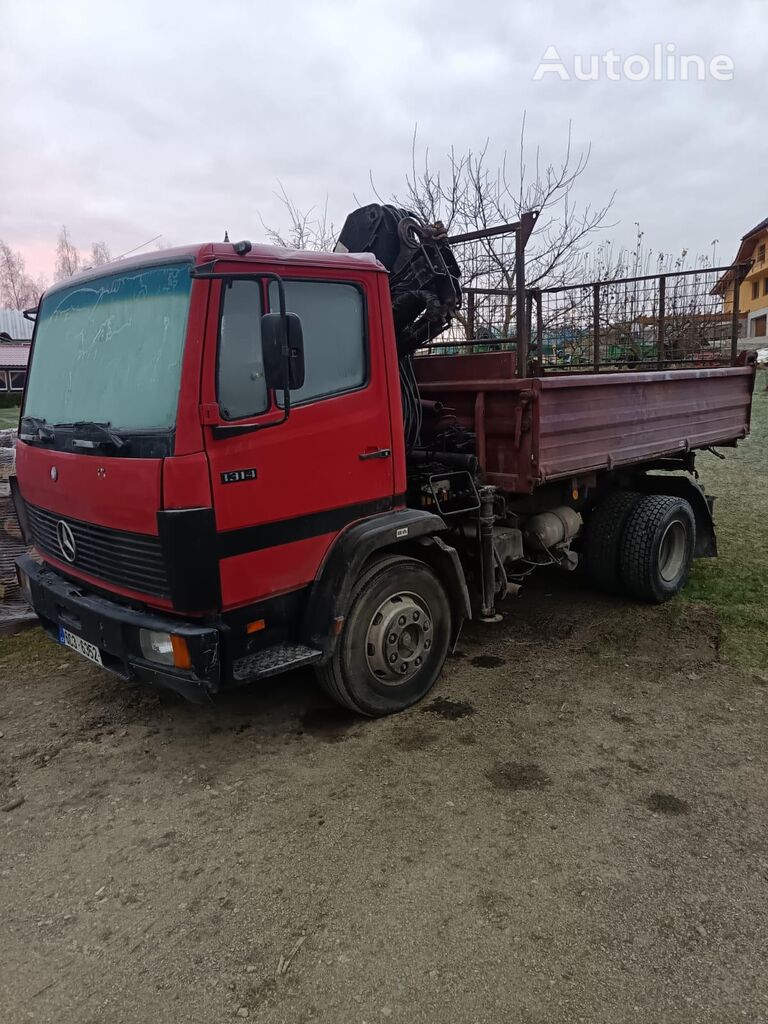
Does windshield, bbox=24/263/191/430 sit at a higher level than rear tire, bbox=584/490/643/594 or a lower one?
higher

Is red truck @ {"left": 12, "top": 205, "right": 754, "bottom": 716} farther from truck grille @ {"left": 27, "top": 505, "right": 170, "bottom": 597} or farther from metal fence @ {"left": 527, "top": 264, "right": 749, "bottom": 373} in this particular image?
metal fence @ {"left": 527, "top": 264, "right": 749, "bottom": 373}

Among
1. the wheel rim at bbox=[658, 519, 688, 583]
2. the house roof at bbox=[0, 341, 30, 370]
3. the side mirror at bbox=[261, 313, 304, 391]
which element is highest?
the house roof at bbox=[0, 341, 30, 370]

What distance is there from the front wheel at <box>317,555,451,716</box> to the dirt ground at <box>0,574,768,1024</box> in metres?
0.18

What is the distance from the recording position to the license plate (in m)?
3.51

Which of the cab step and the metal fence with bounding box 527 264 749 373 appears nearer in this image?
the cab step

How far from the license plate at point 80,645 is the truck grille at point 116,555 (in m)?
0.36

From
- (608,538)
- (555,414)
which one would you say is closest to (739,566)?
(608,538)

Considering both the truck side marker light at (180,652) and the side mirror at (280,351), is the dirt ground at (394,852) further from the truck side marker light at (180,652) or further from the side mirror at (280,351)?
the side mirror at (280,351)

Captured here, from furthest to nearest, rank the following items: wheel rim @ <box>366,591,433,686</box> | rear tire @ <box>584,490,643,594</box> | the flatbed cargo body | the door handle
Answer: rear tire @ <box>584,490,643,594</box> < the flatbed cargo body < wheel rim @ <box>366,591,433,686</box> < the door handle

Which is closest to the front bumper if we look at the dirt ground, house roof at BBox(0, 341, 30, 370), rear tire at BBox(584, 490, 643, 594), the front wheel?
the dirt ground

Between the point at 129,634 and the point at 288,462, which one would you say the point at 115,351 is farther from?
the point at 129,634

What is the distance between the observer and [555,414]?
4.34 metres

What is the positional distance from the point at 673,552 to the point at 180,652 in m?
4.39

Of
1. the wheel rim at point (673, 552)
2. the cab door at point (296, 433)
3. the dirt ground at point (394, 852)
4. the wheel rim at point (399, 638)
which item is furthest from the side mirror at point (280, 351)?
the wheel rim at point (673, 552)
